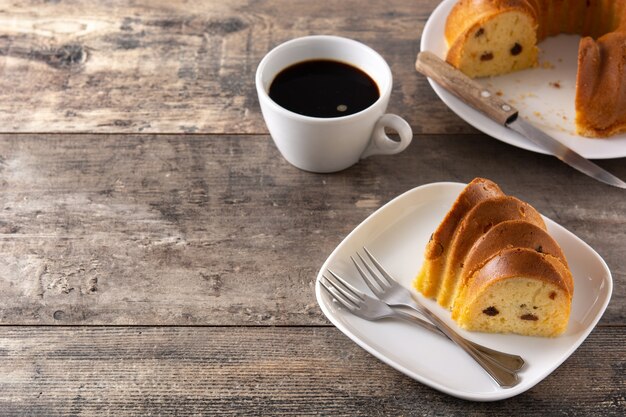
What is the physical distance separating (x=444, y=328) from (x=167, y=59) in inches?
39.4

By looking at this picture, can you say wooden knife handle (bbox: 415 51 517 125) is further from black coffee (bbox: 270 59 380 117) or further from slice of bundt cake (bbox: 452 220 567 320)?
slice of bundt cake (bbox: 452 220 567 320)

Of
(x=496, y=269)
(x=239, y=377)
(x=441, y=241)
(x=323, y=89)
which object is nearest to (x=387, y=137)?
(x=323, y=89)

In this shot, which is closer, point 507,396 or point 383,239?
point 507,396

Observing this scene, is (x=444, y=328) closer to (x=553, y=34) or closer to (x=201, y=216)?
(x=201, y=216)

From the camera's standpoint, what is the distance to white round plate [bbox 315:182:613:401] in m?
1.16

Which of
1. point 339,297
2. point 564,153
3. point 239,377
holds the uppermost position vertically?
point 564,153

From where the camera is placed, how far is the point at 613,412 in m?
1.16

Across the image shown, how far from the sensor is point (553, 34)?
1840 mm

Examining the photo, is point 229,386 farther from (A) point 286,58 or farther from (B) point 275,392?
(A) point 286,58

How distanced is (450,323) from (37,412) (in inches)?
26.7

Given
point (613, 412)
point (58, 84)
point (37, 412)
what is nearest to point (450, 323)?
point (613, 412)

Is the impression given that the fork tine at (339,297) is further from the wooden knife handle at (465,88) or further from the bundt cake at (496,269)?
the wooden knife handle at (465,88)

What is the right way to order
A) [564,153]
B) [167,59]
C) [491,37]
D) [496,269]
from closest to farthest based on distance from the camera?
[496,269]
[564,153]
[491,37]
[167,59]

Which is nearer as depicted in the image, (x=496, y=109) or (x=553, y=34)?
(x=496, y=109)
